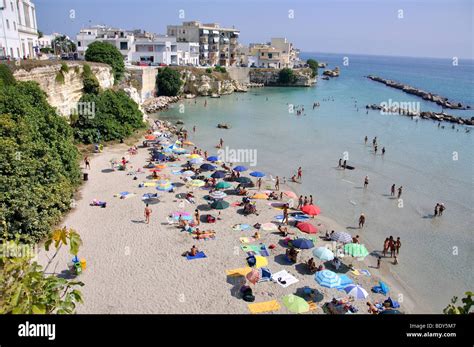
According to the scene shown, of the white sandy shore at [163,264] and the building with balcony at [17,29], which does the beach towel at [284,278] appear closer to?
the white sandy shore at [163,264]

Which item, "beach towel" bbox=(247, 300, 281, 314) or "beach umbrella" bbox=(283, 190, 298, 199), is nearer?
"beach towel" bbox=(247, 300, 281, 314)

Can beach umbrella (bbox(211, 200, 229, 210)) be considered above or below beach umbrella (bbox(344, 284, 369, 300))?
above

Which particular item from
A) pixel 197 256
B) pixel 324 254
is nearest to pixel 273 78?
pixel 324 254

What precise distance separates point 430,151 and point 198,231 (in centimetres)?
2999

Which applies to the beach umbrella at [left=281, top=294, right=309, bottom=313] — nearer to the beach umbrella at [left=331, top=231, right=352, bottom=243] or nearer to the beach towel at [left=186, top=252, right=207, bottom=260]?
the beach towel at [left=186, top=252, right=207, bottom=260]

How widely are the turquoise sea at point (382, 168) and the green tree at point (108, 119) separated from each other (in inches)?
273

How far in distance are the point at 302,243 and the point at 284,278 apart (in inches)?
97.7

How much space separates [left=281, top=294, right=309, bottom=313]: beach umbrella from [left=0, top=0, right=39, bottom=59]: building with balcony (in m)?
31.0

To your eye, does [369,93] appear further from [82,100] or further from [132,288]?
[132,288]

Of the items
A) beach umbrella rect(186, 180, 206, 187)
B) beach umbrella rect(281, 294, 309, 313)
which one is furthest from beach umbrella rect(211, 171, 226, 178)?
beach umbrella rect(281, 294, 309, 313)

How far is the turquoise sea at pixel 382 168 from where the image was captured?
57.5ft

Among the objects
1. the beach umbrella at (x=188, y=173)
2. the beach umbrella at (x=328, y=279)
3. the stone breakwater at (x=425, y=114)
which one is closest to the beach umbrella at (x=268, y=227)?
the beach umbrella at (x=328, y=279)

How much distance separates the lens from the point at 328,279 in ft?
46.6

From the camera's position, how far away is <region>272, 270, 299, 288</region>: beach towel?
1444 centimetres
